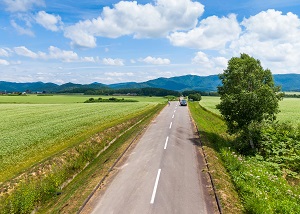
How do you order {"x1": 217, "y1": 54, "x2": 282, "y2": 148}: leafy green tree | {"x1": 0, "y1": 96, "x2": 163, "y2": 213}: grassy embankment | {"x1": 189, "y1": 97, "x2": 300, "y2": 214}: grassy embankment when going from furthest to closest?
1. {"x1": 217, "y1": 54, "x2": 282, "y2": 148}: leafy green tree
2. {"x1": 0, "y1": 96, "x2": 163, "y2": 213}: grassy embankment
3. {"x1": 189, "y1": 97, "x2": 300, "y2": 214}: grassy embankment

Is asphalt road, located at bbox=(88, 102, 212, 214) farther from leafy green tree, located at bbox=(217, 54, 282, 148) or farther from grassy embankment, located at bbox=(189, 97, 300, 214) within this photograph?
leafy green tree, located at bbox=(217, 54, 282, 148)

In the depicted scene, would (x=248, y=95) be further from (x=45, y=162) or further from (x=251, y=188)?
(x=45, y=162)

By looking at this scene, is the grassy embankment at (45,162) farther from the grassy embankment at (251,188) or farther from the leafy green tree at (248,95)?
the leafy green tree at (248,95)

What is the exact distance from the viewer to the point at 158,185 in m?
14.3

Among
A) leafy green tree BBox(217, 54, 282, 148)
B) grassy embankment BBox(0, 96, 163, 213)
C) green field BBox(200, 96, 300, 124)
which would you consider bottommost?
grassy embankment BBox(0, 96, 163, 213)

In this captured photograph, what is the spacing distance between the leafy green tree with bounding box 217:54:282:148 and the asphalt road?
20.8ft

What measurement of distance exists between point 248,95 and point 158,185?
1425 centimetres

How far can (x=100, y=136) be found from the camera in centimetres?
2812

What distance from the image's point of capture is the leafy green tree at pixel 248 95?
23.9 m

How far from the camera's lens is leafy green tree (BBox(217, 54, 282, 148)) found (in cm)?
2394

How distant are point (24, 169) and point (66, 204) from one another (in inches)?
240

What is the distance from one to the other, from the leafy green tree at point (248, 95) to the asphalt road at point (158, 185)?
6.35 m

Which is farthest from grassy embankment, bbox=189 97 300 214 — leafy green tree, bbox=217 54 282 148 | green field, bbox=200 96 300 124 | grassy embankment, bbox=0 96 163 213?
green field, bbox=200 96 300 124

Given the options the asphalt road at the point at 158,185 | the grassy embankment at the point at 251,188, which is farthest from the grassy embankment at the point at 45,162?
the grassy embankment at the point at 251,188
